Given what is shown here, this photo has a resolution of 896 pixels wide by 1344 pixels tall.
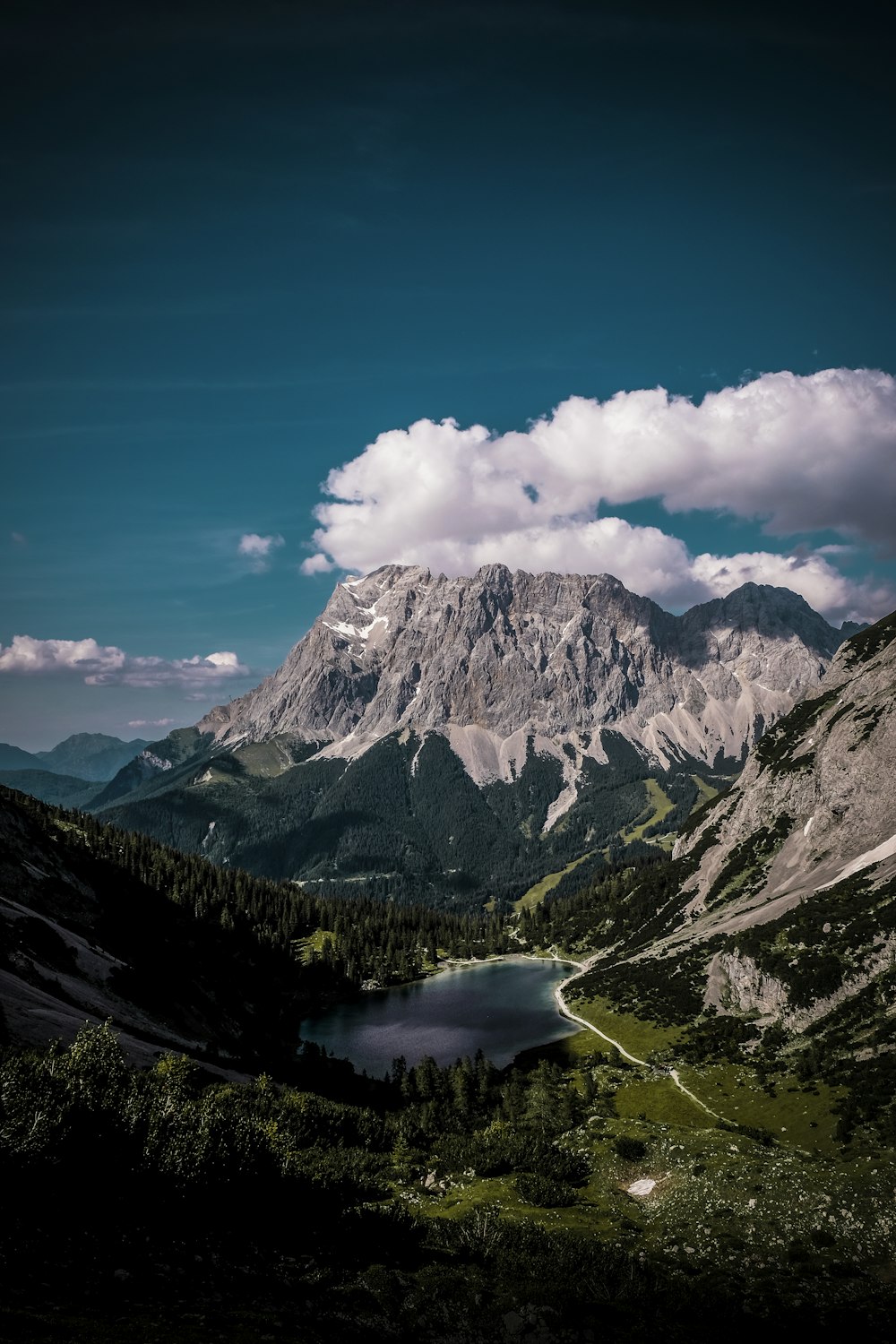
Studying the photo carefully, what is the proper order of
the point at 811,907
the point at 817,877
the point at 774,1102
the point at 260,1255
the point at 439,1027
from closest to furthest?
1. the point at 260,1255
2. the point at 774,1102
3. the point at 811,907
4. the point at 817,877
5. the point at 439,1027

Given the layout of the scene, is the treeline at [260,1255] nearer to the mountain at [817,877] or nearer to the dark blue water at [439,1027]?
the mountain at [817,877]

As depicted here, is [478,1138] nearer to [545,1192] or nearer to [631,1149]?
[631,1149]

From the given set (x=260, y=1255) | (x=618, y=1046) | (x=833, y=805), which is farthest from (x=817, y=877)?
(x=260, y=1255)

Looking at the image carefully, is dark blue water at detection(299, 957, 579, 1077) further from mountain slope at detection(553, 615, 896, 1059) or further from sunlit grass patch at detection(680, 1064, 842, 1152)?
sunlit grass patch at detection(680, 1064, 842, 1152)

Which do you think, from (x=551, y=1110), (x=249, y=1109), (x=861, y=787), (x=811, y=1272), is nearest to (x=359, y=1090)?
(x=551, y=1110)

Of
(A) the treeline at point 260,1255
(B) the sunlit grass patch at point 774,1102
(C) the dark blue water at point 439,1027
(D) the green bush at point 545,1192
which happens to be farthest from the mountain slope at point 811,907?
(A) the treeline at point 260,1255

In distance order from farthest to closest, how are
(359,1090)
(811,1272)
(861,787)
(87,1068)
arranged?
(861,787)
(359,1090)
(811,1272)
(87,1068)

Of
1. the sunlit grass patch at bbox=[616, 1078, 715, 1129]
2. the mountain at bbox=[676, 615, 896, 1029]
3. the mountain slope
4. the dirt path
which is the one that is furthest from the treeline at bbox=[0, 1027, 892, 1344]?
the mountain at bbox=[676, 615, 896, 1029]

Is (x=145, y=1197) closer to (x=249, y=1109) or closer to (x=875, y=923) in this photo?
(x=249, y=1109)
